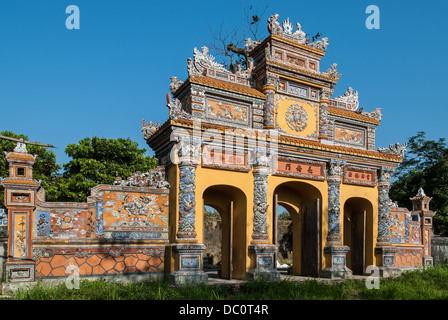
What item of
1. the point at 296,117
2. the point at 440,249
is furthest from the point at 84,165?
the point at 440,249

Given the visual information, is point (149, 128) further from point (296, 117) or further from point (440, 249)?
point (440, 249)

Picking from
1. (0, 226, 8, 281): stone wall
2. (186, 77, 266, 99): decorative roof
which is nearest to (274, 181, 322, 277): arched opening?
(186, 77, 266, 99): decorative roof

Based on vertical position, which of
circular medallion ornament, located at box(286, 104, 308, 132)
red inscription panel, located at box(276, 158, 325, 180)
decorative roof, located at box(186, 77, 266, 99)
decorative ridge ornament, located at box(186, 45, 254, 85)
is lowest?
red inscription panel, located at box(276, 158, 325, 180)

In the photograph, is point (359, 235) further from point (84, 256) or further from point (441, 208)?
point (84, 256)

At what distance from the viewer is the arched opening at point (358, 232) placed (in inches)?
592

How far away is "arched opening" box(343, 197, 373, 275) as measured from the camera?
15039mm

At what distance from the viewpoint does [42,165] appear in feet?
70.0

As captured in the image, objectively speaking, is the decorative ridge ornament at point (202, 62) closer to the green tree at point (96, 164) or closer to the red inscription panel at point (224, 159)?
the red inscription panel at point (224, 159)

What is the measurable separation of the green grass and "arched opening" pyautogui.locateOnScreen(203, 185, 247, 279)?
1605mm

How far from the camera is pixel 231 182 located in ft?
41.1

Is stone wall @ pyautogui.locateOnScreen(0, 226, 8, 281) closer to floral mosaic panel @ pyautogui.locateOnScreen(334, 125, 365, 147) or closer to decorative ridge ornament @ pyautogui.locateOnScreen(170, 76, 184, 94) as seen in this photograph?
decorative ridge ornament @ pyautogui.locateOnScreen(170, 76, 184, 94)

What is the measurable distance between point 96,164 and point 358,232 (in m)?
12.6

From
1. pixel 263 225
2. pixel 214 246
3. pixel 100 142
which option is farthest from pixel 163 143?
pixel 214 246

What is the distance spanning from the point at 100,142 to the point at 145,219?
1104 cm
